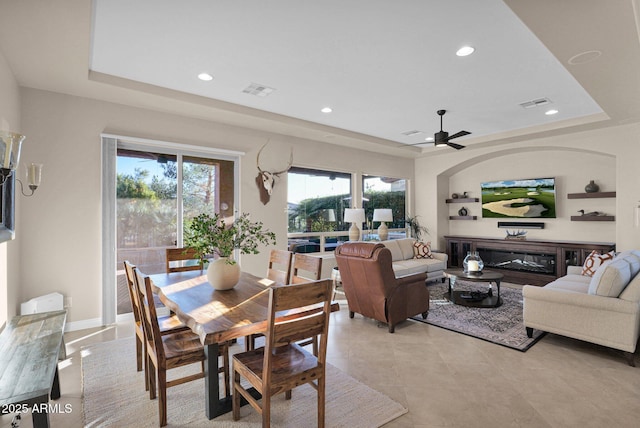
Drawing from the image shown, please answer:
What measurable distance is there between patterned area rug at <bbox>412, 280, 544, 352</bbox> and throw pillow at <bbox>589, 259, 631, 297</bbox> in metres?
0.82

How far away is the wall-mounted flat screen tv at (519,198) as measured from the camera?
21.4 feet

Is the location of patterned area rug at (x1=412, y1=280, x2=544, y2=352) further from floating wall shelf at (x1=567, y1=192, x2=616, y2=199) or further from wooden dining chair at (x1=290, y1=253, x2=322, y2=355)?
floating wall shelf at (x1=567, y1=192, x2=616, y2=199)

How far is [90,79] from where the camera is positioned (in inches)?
132

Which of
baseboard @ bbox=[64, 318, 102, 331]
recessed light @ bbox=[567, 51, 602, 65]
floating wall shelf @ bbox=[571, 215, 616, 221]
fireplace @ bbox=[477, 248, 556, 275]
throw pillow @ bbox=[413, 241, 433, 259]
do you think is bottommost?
baseboard @ bbox=[64, 318, 102, 331]

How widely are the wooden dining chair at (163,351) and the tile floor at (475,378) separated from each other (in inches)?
23.0

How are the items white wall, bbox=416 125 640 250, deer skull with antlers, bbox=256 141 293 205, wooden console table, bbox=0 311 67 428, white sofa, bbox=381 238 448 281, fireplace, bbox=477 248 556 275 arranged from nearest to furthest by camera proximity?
wooden console table, bbox=0 311 67 428
white wall, bbox=416 125 640 250
deer skull with antlers, bbox=256 141 293 205
white sofa, bbox=381 238 448 281
fireplace, bbox=477 248 556 275

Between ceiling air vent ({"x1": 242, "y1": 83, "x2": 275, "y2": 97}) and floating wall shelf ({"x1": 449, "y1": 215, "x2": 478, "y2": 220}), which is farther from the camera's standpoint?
floating wall shelf ({"x1": 449, "y1": 215, "x2": 478, "y2": 220})

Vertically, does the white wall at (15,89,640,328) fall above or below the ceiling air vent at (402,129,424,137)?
below

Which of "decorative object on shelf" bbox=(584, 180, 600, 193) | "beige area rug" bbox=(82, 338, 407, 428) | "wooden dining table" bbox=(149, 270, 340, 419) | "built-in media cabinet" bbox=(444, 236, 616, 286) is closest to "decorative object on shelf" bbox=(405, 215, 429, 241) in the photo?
"built-in media cabinet" bbox=(444, 236, 616, 286)

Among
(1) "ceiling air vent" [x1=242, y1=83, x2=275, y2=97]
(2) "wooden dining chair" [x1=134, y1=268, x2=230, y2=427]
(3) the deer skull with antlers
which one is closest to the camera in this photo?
(2) "wooden dining chair" [x1=134, y1=268, x2=230, y2=427]

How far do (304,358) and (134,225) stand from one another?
126 inches

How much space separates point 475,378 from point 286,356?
5.44 feet

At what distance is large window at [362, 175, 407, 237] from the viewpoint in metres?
7.31

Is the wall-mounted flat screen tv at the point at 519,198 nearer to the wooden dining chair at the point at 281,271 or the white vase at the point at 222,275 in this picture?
the wooden dining chair at the point at 281,271
